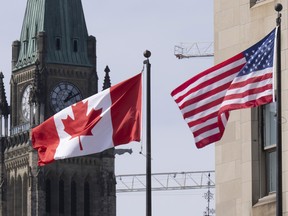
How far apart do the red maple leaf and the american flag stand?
2323mm

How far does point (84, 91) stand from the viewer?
586 feet

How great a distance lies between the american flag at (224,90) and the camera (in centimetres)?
3744

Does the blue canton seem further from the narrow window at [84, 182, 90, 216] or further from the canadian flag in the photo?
the narrow window at [84, 182, 90, 216]

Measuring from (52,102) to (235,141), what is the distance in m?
138

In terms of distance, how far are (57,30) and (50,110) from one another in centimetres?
754

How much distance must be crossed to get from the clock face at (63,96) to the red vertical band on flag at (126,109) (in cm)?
13546

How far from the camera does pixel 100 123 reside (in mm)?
40344

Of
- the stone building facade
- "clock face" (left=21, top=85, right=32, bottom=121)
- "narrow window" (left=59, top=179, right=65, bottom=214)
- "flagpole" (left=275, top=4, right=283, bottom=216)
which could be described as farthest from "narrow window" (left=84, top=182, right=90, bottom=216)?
"flagpole" (left=275, top=4, right=283, bottom=216)

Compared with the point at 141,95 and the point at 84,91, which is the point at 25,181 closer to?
the point at 84,91

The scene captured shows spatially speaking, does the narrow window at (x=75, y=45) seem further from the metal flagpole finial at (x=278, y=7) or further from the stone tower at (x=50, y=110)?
the metal flagpole finial at (x=278, y=7)

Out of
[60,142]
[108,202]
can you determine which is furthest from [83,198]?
[60,142]

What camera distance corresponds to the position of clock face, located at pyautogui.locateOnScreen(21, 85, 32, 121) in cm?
18025

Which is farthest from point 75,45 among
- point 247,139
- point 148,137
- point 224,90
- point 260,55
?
point 260,55

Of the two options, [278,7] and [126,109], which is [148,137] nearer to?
[126,109]
